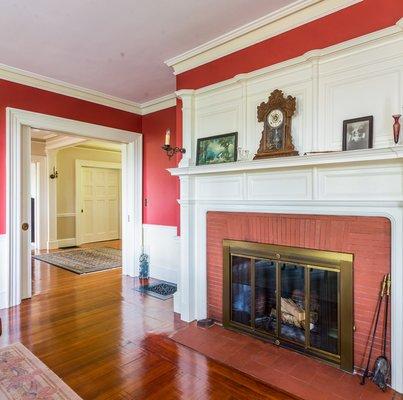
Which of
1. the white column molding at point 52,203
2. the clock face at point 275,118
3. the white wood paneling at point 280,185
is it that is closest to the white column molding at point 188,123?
the white wood paneling at point 280,185

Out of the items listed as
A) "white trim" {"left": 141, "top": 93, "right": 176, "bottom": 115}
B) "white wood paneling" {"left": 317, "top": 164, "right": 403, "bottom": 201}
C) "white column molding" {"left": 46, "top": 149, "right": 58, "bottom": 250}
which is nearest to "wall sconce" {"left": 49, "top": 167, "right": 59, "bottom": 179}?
"white column molding" {"left": 46, "top": 149, "right": 58, "bottom": 250}

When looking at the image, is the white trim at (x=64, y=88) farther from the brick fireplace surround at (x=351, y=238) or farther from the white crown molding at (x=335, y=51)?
the brick fireplace surround at (x=351, y=238)

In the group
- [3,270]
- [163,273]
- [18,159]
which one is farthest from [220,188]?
[3,270]

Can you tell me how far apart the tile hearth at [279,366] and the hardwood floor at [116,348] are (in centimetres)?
9

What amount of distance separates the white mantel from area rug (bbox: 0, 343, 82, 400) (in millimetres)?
1256

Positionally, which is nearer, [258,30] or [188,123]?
[258,30]

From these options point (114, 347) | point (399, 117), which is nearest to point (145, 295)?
point (114, 347)

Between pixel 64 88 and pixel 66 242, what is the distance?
4567 mm

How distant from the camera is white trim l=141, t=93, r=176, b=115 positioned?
414 centimetres

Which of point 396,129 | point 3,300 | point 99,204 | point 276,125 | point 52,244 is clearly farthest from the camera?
point 99,204

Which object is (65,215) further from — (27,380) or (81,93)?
(27,380)

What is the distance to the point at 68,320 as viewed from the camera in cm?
296

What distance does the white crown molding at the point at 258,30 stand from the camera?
2166 millimetres

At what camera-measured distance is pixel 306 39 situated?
7.43 ft
